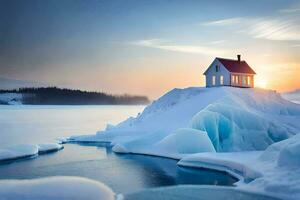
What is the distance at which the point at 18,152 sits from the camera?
28188 mm

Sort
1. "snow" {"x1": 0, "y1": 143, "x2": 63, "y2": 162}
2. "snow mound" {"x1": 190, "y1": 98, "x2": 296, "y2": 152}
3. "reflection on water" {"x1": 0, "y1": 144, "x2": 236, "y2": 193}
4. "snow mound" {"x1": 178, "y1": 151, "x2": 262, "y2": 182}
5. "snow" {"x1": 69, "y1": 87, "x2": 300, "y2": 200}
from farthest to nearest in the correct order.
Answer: "snow mound" {"x1": 190, "y1": 98, "x2": 296, "y2": 152} → "snow" {"x1": 0, "y1": 143, "x2": 63, "y2": 162} → "snow mound" {"x1": 178, "y1": 151, "x2": 262, "y2": 182} → "reflection on water" {"x1": 0, "y1": 144, "x2": 236, "y2": 193} → "snow" {"x1": 69, "y1": 87, "x2": 300, "y2": 200}

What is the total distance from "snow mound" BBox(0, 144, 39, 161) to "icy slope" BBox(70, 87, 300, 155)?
686 cm

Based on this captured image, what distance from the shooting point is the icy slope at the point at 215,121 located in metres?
30.4

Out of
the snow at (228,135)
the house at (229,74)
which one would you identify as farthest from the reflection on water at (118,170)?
the house at (229,74)

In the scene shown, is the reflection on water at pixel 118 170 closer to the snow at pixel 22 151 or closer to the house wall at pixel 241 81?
the snow at pixel 22 151

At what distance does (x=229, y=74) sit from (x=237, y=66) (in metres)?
2.59

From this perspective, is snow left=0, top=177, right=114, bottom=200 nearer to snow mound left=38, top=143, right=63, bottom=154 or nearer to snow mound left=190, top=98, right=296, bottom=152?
snow mound left=38, top=143, right=63, bottom=154

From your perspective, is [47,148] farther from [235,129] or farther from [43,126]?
[43,126]

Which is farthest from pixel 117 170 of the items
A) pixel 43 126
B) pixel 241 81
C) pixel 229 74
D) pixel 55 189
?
pixel 43 126

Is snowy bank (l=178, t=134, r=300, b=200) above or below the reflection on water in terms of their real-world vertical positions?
above

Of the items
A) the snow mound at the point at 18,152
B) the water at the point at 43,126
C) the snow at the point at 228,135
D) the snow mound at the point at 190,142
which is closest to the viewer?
Result: the snow at the point at 228,135

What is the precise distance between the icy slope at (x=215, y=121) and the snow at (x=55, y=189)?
11.1 metres

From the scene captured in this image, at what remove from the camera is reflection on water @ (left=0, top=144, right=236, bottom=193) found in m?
19.7

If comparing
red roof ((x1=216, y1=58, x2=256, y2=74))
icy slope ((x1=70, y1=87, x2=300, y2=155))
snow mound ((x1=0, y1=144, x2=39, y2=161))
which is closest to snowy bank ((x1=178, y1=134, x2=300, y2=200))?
icy slope ((x1=70, y1=87, x2=300, y2=155))
